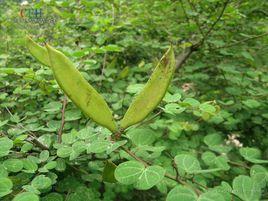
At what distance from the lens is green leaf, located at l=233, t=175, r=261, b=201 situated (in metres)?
0.94

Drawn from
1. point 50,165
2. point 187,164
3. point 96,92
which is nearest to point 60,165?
point 50,165

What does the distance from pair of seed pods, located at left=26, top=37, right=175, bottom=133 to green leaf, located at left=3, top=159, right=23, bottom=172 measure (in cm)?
25

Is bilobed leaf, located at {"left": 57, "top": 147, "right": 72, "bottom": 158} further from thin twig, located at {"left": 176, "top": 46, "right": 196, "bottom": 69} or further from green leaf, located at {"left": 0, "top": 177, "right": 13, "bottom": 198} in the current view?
thin twig, located at {"left": 176, "top": 46, "right": 196, "bottom": 69}

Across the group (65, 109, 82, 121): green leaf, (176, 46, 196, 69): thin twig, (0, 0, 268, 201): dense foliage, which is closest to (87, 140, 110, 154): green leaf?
(0, 0, 268, 201): dense foliage

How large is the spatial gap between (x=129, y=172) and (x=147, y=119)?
0.72 meters

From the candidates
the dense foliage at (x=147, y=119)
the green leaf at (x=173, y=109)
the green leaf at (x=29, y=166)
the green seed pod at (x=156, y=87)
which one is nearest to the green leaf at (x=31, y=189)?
the dense foliage at (x=147, y=119)

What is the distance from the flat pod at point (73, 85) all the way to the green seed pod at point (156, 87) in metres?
0.11

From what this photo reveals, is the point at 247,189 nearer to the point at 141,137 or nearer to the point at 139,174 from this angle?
the point at 139,174

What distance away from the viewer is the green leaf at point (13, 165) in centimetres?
101

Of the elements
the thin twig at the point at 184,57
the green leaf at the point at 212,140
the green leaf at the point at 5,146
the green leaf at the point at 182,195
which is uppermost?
the green leaf at the point at 5,146

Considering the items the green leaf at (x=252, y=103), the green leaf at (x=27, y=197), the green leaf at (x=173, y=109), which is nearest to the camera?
the green leaf at (x=27, y=197)

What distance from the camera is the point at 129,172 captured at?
927mm

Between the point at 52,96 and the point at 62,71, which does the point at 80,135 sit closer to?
the point at 62,71

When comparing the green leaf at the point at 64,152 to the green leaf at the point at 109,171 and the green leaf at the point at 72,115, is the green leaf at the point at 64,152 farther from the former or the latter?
the green leaf at the point at 72,115
